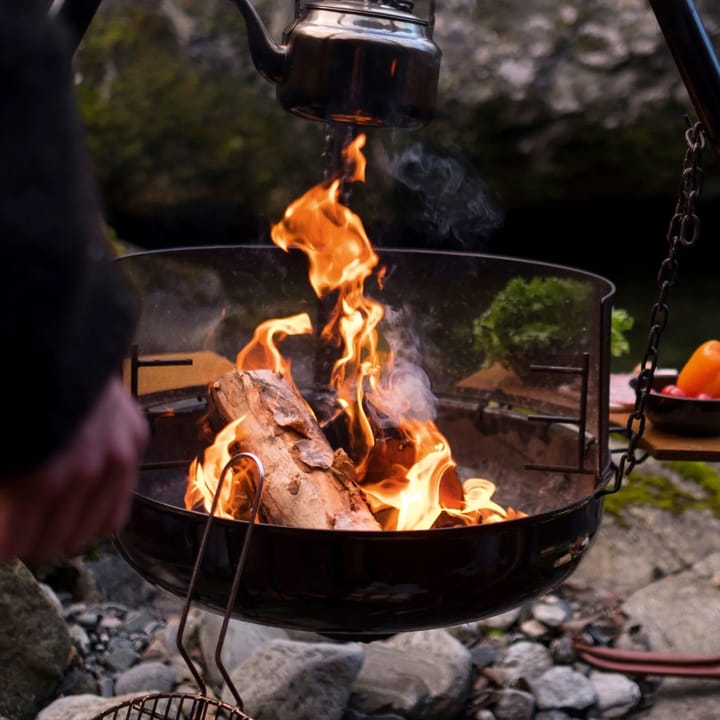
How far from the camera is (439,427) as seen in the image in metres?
2.30

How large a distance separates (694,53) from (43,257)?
A: 1194 mm

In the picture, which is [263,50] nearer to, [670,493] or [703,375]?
[703,375]

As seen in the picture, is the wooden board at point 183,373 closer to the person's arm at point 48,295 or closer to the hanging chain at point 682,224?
the hanging chain at point 682,224

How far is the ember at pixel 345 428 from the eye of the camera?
174 centimetres

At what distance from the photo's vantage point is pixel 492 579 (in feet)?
5.11

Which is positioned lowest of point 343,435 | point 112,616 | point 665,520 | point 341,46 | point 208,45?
point 112,616

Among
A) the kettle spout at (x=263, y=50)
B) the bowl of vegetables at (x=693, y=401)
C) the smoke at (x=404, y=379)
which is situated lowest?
the smoke at (x=404, y=379)

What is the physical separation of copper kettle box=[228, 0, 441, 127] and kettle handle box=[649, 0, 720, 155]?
40 centimetres

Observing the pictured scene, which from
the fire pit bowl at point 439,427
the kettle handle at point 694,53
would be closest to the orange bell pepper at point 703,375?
the fire pit bowl at point 439,427

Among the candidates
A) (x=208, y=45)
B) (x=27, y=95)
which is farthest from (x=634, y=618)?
(x=208, y=45)

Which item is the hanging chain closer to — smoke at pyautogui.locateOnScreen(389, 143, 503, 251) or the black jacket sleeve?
smoke at pyautogui.locateOnScreen(389, 143, 503, 251)

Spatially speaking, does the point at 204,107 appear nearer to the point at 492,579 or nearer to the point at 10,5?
the point at 492,579

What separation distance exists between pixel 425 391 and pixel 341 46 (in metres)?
0.85

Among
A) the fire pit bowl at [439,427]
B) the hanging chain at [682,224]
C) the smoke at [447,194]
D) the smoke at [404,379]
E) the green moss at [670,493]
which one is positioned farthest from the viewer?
the green moss at [670,493]
